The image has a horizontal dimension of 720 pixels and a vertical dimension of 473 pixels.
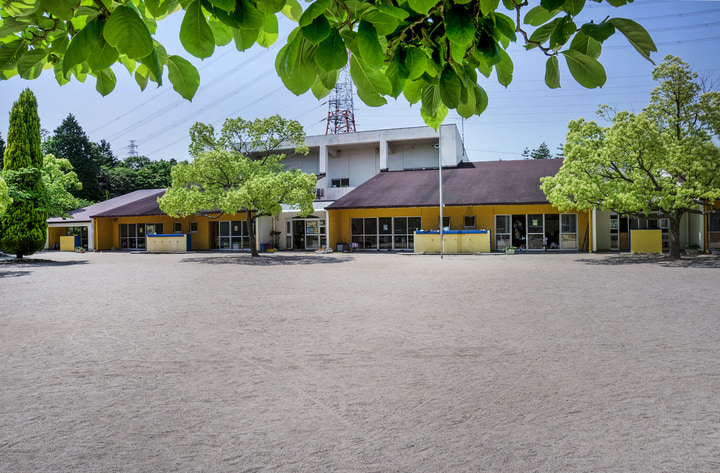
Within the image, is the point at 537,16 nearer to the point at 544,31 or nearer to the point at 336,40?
the point at 544,31

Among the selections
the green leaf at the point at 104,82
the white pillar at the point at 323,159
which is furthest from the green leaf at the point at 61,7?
the white pillar at the point at 323,159

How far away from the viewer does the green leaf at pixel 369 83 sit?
5.04 feet

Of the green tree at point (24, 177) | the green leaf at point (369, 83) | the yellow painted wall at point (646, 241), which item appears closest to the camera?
the green leaf at point (369, 83)

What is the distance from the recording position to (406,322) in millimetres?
7156

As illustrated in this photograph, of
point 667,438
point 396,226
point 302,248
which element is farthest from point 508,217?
point 667,438

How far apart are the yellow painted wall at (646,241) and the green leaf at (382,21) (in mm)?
27214

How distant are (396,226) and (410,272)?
14.8m

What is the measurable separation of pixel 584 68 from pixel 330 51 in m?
0.91

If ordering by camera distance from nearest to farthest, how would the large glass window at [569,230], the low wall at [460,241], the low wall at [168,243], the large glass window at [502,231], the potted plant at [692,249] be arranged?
the potted plant at [692,249], the low wall at [460,241], the large glass window at [569,230], the large glass window at [502,231], the low wall at [168,243]

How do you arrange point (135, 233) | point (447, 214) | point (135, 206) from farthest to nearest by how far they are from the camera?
point (135, 206), point (135, 233), point (447, 214)

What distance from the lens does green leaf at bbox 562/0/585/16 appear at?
1.59 metres

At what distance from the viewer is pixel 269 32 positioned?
1.75 m

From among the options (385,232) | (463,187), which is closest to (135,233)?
(385,232)

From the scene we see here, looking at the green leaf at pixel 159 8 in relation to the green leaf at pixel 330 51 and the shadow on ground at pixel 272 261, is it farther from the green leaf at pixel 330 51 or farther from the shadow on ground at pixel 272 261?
the shadow on ground at pixel 272 261
